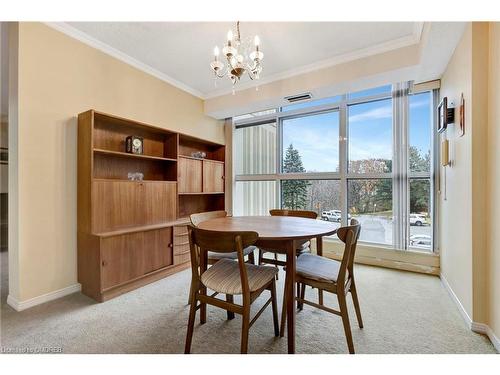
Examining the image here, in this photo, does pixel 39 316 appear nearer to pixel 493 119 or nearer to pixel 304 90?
pixel 304 90

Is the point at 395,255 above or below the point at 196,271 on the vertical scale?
below

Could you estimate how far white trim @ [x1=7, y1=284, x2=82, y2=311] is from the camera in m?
2.04

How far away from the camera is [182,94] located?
367cm

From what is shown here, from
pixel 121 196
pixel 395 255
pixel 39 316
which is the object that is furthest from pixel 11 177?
pixel 395 255

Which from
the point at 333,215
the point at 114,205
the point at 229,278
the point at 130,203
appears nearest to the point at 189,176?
the point at 130,203

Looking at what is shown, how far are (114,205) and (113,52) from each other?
1847 mm

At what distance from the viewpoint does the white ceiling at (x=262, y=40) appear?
91.0 inches

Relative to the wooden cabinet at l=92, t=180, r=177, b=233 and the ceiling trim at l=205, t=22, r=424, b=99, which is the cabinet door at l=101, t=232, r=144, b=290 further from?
the ceiling trim at l=205, t=22, r=424, b=99

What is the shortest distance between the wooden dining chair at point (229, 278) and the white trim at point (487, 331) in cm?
150

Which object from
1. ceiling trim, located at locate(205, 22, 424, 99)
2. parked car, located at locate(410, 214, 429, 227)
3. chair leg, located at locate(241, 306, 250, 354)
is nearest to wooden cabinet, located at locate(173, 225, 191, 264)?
chair leg, located at locate(241, 306, 250, 354)

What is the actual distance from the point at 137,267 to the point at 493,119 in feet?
11.3

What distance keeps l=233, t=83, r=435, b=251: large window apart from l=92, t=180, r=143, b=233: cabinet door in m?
2.21

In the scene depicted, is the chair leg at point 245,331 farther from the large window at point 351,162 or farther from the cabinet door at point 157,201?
the large window at point 351,162
